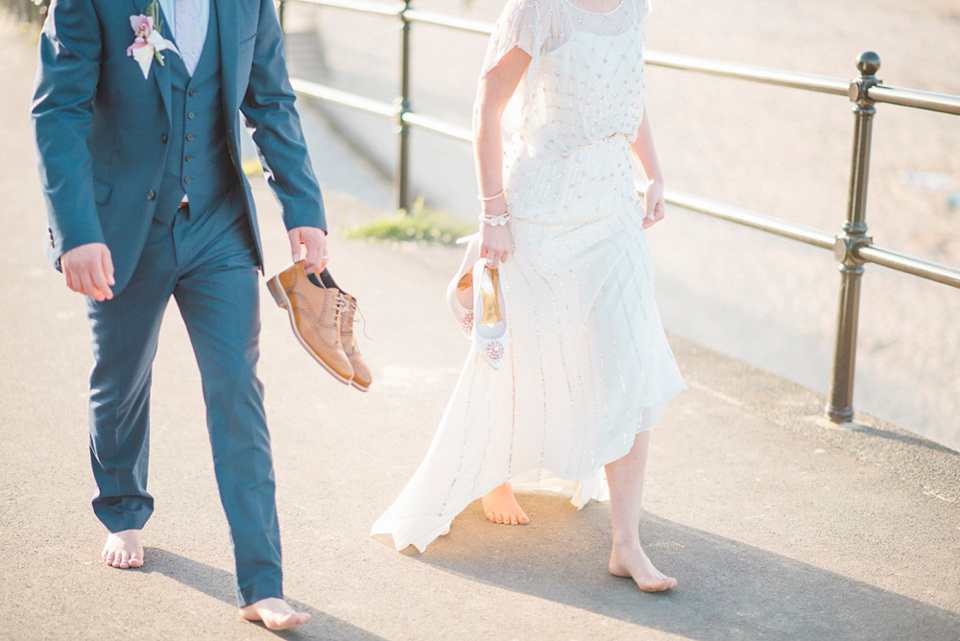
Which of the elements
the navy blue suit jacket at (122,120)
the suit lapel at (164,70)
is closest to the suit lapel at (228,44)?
the navy blue suit jacket at (122,120)

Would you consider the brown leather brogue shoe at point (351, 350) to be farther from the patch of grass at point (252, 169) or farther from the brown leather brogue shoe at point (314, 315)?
the patch of grass at point (252, 169)

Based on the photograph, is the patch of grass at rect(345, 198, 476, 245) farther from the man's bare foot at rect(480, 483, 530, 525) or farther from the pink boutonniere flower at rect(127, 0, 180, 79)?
the pink boutonniere flower at rect(127, 0, 180, 79)

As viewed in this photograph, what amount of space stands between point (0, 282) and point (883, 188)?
372 inches

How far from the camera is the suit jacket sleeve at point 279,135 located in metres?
3.12

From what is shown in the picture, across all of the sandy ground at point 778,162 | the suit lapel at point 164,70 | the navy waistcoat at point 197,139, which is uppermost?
the suit lapel at point 164,70

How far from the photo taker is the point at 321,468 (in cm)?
409

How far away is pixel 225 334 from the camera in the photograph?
3008 mm

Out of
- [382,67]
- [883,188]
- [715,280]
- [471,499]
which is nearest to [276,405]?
[471,499]

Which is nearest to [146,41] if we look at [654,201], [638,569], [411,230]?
[654,201]

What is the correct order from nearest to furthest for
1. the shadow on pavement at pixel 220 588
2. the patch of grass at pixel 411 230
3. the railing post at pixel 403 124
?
the shadow on pavement at pixel 220 588
the patch of grass at pixel 411 230
the railing post at pixel 403 124

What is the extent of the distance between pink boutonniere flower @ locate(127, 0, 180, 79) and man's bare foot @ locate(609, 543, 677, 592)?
1.73 meters

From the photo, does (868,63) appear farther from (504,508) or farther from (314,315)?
(314,315)

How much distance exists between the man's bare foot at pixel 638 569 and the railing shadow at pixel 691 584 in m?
0.03

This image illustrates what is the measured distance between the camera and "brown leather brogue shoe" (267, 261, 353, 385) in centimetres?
311
